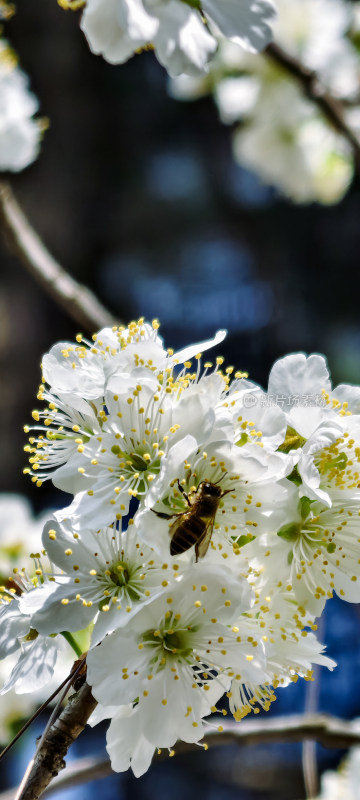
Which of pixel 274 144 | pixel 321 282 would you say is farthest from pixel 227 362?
pixel 274 144

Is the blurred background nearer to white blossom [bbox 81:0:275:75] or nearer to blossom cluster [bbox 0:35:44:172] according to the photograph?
blossom cluster [bbox 0:35:44:172]

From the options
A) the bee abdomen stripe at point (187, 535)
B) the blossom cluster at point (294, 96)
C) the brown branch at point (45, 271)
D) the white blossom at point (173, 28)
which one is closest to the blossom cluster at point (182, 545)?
the bee abdomen stripe at point (187, 535)

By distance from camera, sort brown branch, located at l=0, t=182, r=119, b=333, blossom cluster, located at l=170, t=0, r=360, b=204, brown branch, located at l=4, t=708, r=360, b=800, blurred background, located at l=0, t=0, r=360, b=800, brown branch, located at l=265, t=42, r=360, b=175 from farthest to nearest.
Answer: blurred background, located at l=0, t=0, r=360, b=800
blossom cluster, located at l=170, t=0, r=360, b=204
brown branch, located at l=265, t=42, r=360, b=175
brown branch, located at l=0, t=182, r=119, b=333
brown branch, located at l=4, t=708, r=360, b=800

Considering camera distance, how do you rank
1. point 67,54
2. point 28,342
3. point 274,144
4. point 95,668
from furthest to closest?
point 67,54 → point 28,342 → point 274,144 → point 95,668

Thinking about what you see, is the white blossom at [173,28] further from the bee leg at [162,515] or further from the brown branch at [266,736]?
the brown branch at [266,736]

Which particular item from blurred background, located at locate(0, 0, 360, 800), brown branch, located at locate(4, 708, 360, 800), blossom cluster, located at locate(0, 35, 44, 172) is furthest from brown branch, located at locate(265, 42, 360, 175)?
blurred background, located at locate(0, 0, 360, 800)

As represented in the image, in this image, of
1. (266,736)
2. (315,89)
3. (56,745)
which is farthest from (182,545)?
(315,89)

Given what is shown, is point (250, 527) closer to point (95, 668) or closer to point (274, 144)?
point (95, 668)
